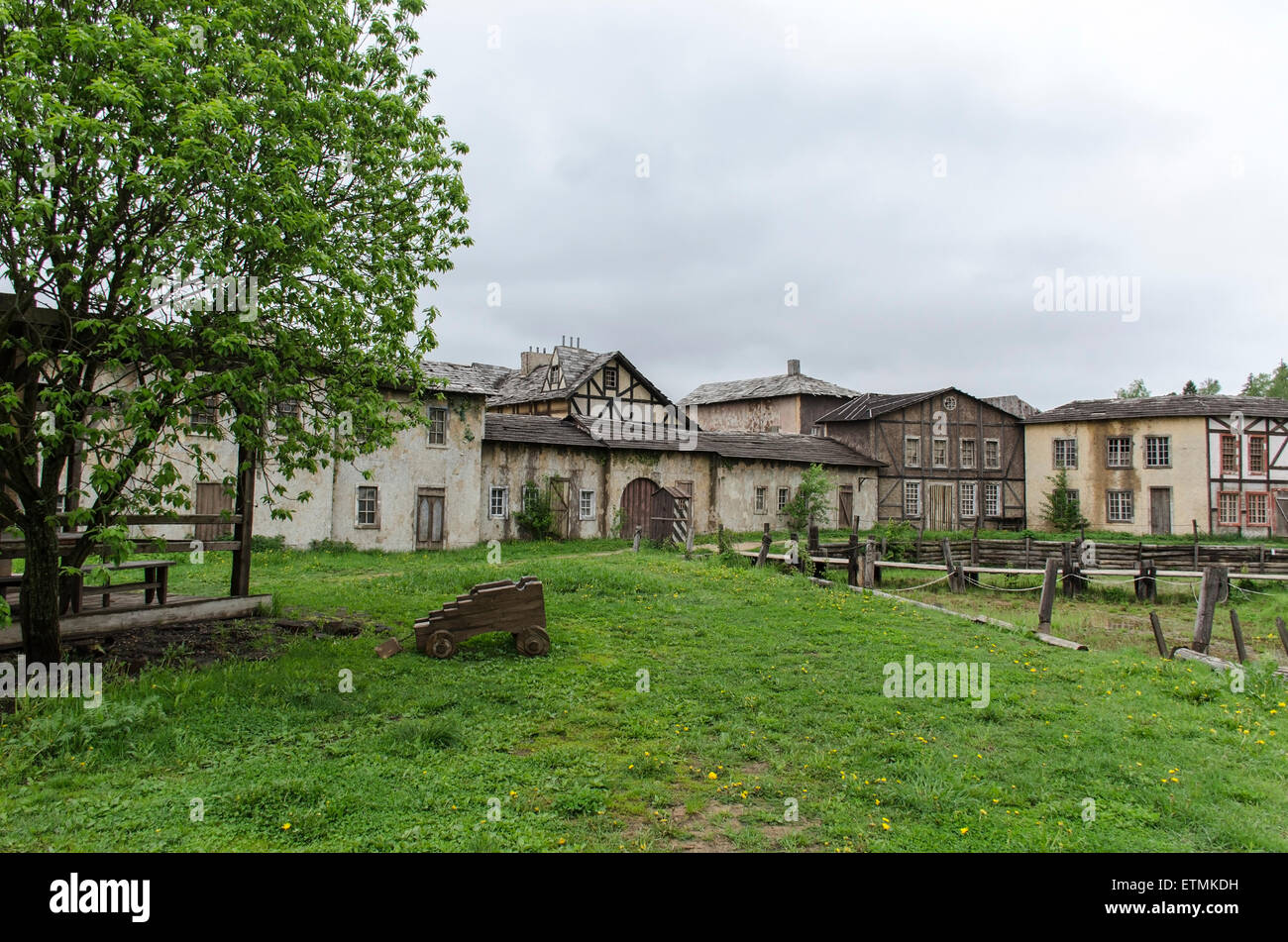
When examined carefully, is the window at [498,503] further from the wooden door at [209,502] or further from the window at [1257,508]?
the window at [1257,508]

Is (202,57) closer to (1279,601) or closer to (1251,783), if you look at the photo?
(1251,783)

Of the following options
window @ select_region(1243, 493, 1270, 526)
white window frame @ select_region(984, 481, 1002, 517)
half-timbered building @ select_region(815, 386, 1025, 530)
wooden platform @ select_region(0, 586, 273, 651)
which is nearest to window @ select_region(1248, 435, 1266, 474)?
window @ select_region(1243, 493, 1270, 526)

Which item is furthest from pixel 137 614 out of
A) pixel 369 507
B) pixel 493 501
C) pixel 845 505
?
pixel 845 505

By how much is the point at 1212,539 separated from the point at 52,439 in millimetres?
36559

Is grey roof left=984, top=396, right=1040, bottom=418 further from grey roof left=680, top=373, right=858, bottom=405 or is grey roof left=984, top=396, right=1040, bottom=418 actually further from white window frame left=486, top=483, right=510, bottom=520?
white window frame left=486, top=483, right=510, bottom=520

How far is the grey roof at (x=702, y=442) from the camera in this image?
27609mm

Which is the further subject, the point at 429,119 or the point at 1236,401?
the point at 1236,401

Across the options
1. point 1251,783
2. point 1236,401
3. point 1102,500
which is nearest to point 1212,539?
point 1102,500

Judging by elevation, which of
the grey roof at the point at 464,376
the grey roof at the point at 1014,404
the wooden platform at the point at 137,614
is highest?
the grey roof at the point at 1014,404

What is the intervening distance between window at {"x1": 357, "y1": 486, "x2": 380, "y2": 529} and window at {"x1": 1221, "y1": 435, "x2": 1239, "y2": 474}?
115 ft

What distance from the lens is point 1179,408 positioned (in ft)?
111

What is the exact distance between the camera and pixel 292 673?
827 centimetres

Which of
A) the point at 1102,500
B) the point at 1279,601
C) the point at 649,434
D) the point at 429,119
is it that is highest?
the point at 429,119

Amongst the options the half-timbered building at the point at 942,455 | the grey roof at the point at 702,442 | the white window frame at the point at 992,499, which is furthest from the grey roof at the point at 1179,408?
the grey roof at the point at 702,442
